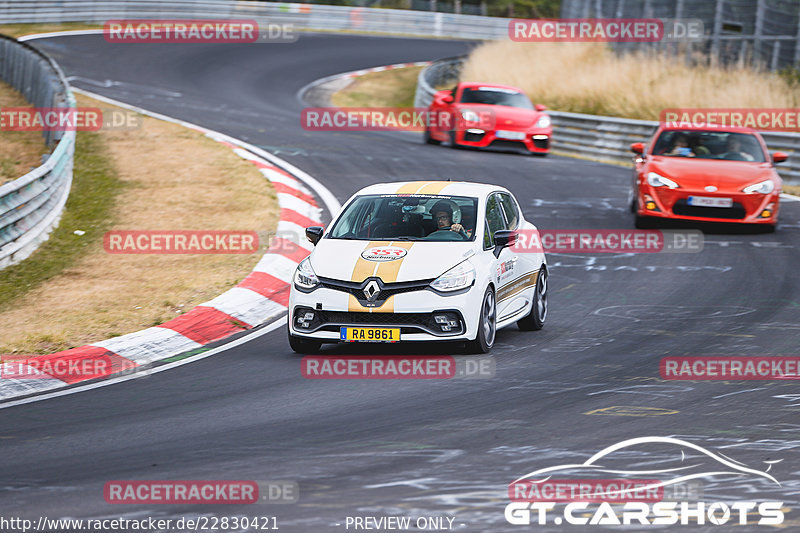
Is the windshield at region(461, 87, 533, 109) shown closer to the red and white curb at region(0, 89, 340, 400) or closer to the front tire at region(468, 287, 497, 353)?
the red and white curb at region(0, 89, 340, 400)

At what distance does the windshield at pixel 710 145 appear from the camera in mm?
16734

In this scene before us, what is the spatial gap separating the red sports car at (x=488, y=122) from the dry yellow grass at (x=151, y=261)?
5.42 m

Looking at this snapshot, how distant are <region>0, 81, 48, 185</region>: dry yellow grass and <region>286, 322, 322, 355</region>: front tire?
8601 mm

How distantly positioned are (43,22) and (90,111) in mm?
18838

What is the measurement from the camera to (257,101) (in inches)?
1192

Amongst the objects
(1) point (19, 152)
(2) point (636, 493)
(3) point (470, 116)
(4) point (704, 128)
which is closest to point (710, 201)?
(4) point (704, 128)

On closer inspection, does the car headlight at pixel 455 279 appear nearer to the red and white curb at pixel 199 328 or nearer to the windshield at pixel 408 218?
the windshield at pixel 408 218

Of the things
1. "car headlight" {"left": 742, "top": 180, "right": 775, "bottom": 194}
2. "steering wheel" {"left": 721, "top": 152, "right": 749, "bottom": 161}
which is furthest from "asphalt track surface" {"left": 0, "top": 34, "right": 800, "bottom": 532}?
"steering wheel" {"left": 721, "top": 152, "right": 749, "bottom": 161}

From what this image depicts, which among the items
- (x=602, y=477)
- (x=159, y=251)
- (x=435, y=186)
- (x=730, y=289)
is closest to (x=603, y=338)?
(x=435, y=186)

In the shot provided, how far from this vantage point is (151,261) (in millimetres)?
13367

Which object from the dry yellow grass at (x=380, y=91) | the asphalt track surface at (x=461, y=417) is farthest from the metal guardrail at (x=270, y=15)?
the asphalt track surface at (x=461, y=417)

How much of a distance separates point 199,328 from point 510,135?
14.3 metres

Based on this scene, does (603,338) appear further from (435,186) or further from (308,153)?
(308,153)

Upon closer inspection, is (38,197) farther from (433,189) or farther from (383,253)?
(383,253)
